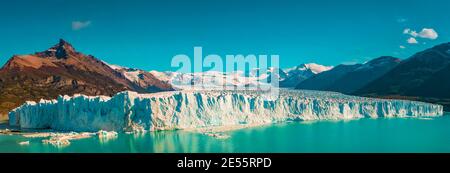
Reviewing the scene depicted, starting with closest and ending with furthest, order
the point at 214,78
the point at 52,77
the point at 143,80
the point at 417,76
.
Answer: the point at 417,76 < the point at 214,78 < the point at 52,77 < the point at 143,80

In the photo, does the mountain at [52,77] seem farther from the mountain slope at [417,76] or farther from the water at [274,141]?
the mountain slope at [417,76]

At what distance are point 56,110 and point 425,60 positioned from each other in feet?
292

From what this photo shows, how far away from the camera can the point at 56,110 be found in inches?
1526

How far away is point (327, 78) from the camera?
155000 mm

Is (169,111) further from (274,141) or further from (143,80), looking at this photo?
(143,80)

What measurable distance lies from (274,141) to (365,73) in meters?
113

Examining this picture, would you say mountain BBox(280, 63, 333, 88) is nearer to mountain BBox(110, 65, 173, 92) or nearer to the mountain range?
the mountain range

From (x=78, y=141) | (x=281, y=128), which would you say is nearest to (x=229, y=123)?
(x=281, y=128)

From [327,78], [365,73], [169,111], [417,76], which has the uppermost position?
[365,73]

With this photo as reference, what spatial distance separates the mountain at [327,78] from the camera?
149m

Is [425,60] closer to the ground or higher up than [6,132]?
higher up

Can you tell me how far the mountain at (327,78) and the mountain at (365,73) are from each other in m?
6.69

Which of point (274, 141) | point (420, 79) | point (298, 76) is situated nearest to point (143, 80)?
point (298, 76)

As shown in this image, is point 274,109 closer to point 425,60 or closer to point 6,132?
point 6,132
